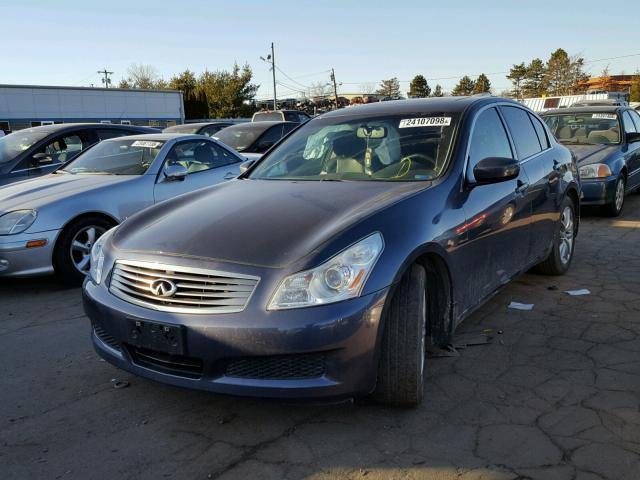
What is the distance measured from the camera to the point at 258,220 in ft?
10.0

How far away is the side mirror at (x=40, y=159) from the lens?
25.4ft

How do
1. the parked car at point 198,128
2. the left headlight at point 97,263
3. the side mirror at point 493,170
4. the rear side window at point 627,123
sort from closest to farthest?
the left headlight at point 97,263 → the side mirror at point 493,170 → the rear side window at point 627,123 → the parked car at point 198,128

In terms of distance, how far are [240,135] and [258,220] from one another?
8552 millimetres

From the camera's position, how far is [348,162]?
154 inches

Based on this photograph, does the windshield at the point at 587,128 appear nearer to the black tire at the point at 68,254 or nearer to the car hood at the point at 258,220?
the car hood at the point at 258,220

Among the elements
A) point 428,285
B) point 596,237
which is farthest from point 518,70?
point 428,285

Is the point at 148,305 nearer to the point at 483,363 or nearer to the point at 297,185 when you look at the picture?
the point at 297,185

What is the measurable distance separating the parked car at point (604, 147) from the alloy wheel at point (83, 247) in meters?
6.52

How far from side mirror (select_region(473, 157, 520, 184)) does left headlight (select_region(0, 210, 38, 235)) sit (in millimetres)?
3982

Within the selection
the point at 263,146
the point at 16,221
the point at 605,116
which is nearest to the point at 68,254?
the point at 16,221

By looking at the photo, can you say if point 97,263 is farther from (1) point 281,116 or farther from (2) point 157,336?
(1) point 281,116

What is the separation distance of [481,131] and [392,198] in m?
1.21

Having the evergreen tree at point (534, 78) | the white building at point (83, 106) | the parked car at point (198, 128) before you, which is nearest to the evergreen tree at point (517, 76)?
the evergreen tree at point (534, 78)

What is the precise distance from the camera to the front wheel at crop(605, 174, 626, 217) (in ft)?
27.2
